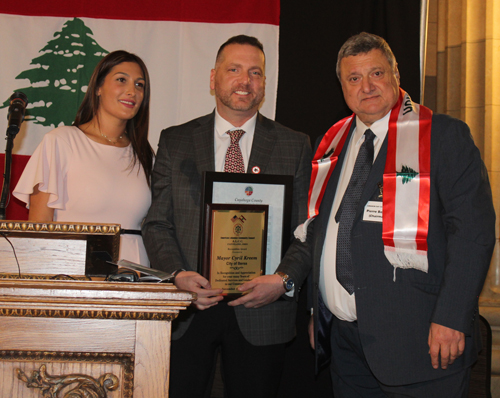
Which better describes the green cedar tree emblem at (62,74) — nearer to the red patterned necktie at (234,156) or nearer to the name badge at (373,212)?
the red patterned necktie at (234,156)

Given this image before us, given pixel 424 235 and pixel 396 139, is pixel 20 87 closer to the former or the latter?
pixel 396 139

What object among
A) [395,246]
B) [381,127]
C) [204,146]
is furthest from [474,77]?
[204,146]

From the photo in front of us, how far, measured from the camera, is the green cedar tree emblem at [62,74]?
11.1 ft

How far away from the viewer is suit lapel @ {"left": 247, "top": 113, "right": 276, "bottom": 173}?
230 cm

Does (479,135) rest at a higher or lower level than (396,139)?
higher

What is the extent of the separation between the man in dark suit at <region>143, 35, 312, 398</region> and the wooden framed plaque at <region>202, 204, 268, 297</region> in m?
0.06

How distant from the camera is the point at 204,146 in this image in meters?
2.34

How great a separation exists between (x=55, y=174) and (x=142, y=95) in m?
0.72

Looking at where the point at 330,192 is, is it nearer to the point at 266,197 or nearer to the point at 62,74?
the point at 266,197

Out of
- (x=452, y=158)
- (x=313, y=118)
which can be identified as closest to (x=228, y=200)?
(x=452, y=158)

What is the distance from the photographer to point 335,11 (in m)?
3.28

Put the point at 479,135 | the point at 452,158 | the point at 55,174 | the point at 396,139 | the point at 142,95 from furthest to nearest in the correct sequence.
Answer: the point at 479,135 → the point at 142,95 → the point at 55,174 → the point at 396,139 → the point at 452,158

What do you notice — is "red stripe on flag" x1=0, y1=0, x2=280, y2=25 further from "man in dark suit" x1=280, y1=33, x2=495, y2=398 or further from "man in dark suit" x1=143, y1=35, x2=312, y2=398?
"man in dark suit" x1=280, y1=33, x2=495, y2=398

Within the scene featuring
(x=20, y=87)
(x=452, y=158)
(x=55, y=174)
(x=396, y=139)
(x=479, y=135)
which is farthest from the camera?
(x=20, y=87)
